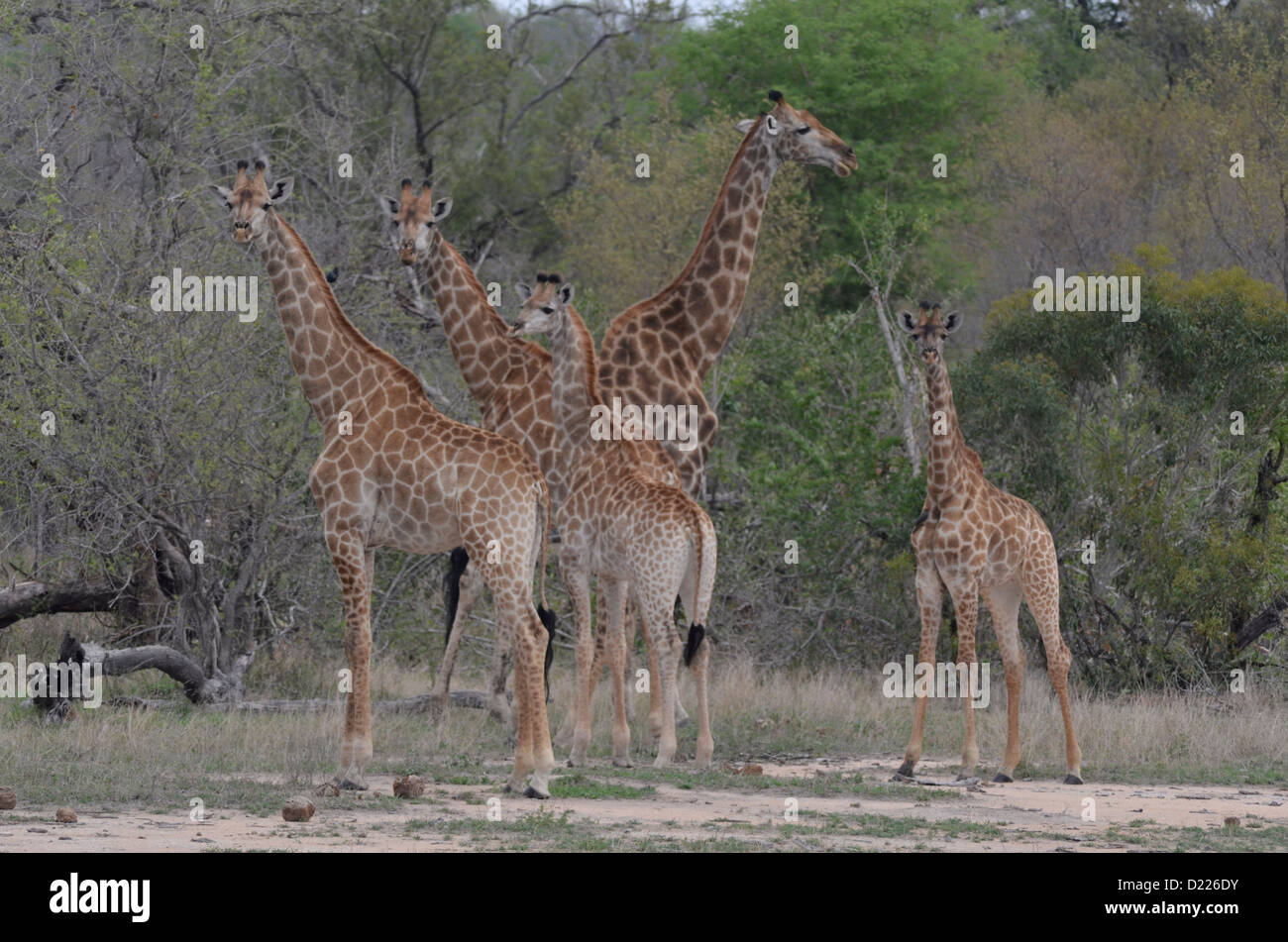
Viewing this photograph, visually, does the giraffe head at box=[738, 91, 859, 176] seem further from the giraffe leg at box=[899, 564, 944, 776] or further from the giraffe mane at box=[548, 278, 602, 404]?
the giraffe leg at box=[899, 564, 944, 776]

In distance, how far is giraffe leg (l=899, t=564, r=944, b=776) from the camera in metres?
10.7

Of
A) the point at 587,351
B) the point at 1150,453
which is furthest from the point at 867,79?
the point at 587,351

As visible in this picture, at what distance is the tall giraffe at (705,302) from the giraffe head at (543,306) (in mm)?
1416

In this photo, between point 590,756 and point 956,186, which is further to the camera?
point 956,186

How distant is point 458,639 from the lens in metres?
12.0

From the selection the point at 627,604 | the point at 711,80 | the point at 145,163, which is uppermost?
the point at 711,80

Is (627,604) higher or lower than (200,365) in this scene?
lower

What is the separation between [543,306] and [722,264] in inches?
94.6

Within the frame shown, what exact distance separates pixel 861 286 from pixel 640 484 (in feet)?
55.0

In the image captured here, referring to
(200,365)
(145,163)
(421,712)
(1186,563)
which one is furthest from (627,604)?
(145,163)

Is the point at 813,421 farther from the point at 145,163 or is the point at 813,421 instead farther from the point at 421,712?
the point at 145,163

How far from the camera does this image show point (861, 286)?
26.7m

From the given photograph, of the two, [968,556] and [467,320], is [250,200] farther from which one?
[968,556]

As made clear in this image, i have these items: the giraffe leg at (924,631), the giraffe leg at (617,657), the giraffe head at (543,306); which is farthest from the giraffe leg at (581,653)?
the giraffe leg at (924,631)
